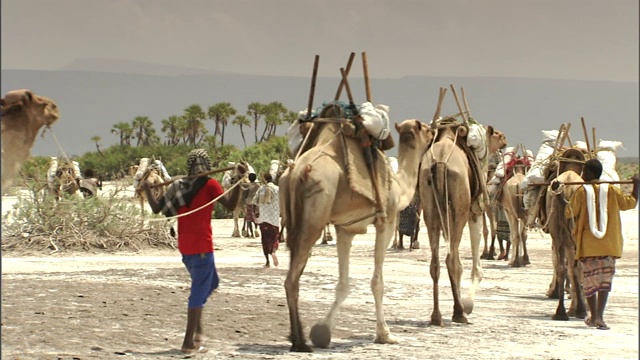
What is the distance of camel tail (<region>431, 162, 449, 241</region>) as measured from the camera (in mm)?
12578

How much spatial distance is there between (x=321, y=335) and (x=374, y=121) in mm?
2208

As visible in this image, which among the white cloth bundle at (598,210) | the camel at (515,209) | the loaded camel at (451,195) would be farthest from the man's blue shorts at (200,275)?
the camel at (515,209)

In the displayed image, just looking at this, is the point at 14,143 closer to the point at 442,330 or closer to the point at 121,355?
the point at 121,355

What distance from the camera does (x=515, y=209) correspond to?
70.7 ft

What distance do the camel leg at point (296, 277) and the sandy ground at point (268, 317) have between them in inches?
5.8

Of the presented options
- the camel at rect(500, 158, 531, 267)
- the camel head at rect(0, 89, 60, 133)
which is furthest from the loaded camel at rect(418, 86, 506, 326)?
the camel at rect(500, 158, 531, 267)

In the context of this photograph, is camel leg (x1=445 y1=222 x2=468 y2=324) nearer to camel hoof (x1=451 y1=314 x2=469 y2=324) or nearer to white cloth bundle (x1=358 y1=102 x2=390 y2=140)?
camel hoof (x1=451 y1=314 x2=469 y2=324)

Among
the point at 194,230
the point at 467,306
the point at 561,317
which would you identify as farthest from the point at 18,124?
the point at 561,317

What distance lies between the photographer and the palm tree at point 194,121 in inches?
3639

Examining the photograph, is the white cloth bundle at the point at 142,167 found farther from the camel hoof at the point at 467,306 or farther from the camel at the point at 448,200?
the camel hoof at the point at 467,306

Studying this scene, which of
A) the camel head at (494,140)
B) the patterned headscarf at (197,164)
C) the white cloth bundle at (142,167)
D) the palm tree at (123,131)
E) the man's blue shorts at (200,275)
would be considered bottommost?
the man's blue shorts at (200,275)

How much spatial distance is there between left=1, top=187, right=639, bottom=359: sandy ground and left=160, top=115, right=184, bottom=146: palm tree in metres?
76.1

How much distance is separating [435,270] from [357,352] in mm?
2612

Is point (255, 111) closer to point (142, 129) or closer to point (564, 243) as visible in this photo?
point (142, 129)
